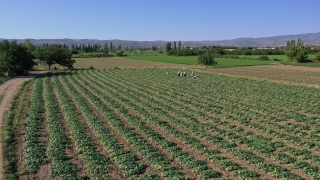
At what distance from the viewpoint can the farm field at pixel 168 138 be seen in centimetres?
1289

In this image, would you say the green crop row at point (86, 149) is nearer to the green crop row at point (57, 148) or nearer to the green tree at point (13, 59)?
the green crop row at point (57, 148)

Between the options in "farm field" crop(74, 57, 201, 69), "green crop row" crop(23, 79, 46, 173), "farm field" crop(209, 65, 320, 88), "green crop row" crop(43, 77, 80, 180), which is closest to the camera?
"green crop row" crop(43, 77, 80, 180)

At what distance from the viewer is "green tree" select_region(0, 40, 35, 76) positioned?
178 ft

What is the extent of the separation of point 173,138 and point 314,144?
8.12 m

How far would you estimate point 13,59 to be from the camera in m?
55.2

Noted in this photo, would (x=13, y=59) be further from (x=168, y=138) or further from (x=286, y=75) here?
(x=286, y=75)

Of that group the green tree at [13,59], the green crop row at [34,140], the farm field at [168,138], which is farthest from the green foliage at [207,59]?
the green crop row at [34,140]

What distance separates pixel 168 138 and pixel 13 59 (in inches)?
1904

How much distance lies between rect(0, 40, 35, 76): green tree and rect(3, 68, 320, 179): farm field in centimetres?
2820

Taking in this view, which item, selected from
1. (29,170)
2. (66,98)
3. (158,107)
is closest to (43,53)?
(66,98)

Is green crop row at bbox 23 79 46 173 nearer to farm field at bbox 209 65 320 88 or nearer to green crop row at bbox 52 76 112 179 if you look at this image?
green crop row at bbox 52 76 112 179

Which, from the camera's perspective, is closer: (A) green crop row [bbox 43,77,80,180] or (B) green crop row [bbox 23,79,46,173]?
(A) green crop row [bbox 43,77,80,180]

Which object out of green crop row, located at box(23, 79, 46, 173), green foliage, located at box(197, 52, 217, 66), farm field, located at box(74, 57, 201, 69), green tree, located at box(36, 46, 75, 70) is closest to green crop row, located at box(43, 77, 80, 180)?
green crop row, located at box(23, 79, 46, 173)

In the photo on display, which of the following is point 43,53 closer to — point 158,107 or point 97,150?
point 158,107
